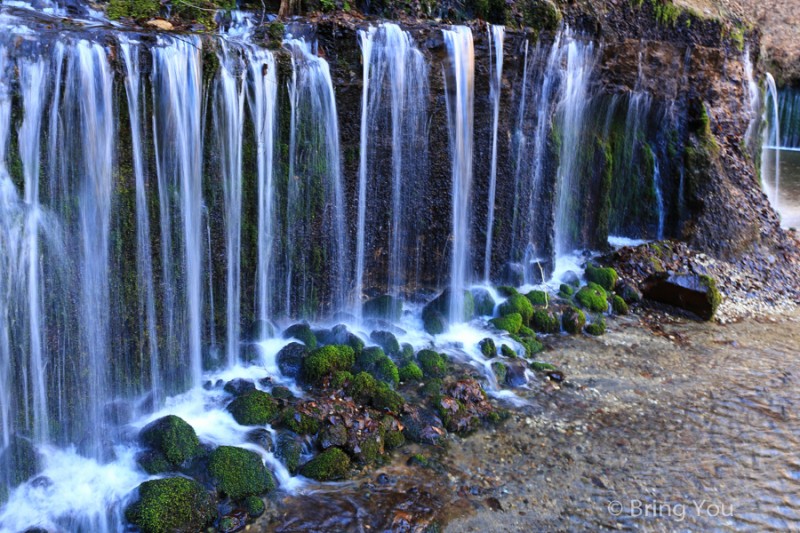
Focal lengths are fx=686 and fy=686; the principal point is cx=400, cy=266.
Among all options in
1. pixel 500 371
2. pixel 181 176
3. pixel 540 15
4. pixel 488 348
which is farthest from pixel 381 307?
pixel 540 15

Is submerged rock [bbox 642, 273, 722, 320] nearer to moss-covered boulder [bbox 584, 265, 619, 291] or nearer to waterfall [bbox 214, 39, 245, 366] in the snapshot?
moss-covered boulder [bbox 584, 265, 619, 291]

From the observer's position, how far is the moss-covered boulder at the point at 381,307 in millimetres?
9258

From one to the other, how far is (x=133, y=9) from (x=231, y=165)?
6.63ft

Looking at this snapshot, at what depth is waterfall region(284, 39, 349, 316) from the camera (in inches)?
312

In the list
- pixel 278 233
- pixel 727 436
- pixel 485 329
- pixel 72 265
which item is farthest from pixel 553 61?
pixel 72 265

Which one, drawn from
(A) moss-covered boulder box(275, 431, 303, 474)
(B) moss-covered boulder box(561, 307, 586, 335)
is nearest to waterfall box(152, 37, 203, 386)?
(A) moss-covered boulder box(275, 431, 303, 474)

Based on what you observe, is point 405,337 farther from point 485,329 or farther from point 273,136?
point 273,136

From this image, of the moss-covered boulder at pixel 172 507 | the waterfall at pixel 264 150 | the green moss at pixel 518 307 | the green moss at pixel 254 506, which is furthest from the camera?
the green moss at pixel 518 307

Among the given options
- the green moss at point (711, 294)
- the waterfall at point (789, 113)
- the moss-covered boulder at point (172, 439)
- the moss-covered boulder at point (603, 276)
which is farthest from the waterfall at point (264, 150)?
the waterfall at point (789, 113)

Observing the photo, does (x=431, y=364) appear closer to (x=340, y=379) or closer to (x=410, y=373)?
(x=410, y=373)

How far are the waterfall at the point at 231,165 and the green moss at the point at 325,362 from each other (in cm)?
92

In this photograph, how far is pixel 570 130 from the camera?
1179 cm

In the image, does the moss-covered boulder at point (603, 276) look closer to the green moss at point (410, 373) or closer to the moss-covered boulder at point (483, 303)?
the moss-covered boulder at point (483, 303)

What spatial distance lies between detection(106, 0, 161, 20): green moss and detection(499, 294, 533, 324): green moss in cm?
583
